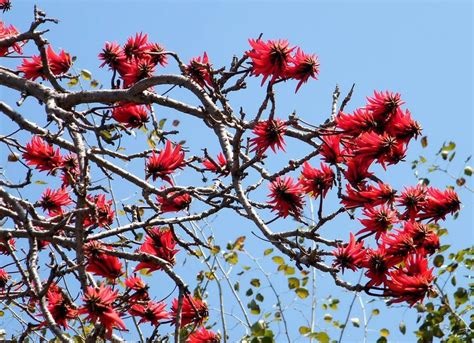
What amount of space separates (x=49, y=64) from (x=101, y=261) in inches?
49.2

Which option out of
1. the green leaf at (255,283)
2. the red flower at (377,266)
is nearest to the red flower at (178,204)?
the red flower at (377,266)

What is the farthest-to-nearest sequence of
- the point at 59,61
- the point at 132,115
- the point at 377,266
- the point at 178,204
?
1. the point at 59,61
2. the point at 132,115
3. the point at 178,204
4. the point at 377,266

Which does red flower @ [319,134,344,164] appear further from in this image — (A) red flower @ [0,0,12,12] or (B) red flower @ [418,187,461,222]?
(A) red flower @ [0,0,12,12]

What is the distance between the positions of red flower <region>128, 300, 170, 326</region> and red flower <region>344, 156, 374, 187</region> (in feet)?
2.88

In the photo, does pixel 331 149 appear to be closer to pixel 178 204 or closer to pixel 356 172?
pixel 356 172

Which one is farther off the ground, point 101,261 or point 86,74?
point 86,74

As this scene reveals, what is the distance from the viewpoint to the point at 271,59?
2.82 metres

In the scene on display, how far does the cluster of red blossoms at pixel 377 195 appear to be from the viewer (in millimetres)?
2764

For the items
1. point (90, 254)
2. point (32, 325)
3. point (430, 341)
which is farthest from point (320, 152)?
point (430, 341)

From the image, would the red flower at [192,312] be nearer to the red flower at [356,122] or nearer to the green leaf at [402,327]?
the red flower at [356,122]

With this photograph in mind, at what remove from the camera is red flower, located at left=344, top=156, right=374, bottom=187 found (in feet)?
9.57

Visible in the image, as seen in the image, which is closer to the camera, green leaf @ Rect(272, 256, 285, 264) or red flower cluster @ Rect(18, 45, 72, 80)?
red flower cluster @ Rect(18, 45, 72, 80)

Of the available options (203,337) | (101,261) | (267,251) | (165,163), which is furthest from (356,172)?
(267,251)

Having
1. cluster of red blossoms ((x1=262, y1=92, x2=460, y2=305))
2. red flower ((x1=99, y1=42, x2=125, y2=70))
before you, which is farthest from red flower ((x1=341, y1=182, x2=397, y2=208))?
red flower ((x1=99, y1=42, x2=125, y2=70))
